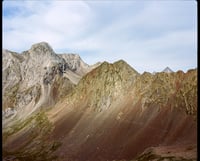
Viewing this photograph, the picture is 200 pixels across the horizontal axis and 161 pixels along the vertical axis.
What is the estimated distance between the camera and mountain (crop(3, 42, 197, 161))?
383 feet

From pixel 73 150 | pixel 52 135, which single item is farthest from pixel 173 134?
pixel 52 135

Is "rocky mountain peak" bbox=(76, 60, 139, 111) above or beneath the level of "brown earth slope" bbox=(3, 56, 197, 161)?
above

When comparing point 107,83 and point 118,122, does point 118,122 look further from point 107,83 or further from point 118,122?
point 107,83

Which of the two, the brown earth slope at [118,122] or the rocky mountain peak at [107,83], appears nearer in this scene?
the brown earth slope at [118,122]

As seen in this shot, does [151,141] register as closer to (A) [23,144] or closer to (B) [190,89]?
(B) [190,89]

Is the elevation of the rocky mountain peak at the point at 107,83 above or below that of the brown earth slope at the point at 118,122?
above

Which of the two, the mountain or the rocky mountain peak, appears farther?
the rocky mountain peak

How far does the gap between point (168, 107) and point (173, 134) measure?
17.0 metres

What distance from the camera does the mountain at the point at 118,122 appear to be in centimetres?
11675

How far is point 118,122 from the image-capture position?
139625 mm

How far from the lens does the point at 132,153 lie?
116 metres

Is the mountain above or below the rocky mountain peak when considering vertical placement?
below

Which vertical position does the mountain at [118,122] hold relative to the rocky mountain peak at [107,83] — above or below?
below

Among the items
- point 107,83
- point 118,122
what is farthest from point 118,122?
point 107,83
